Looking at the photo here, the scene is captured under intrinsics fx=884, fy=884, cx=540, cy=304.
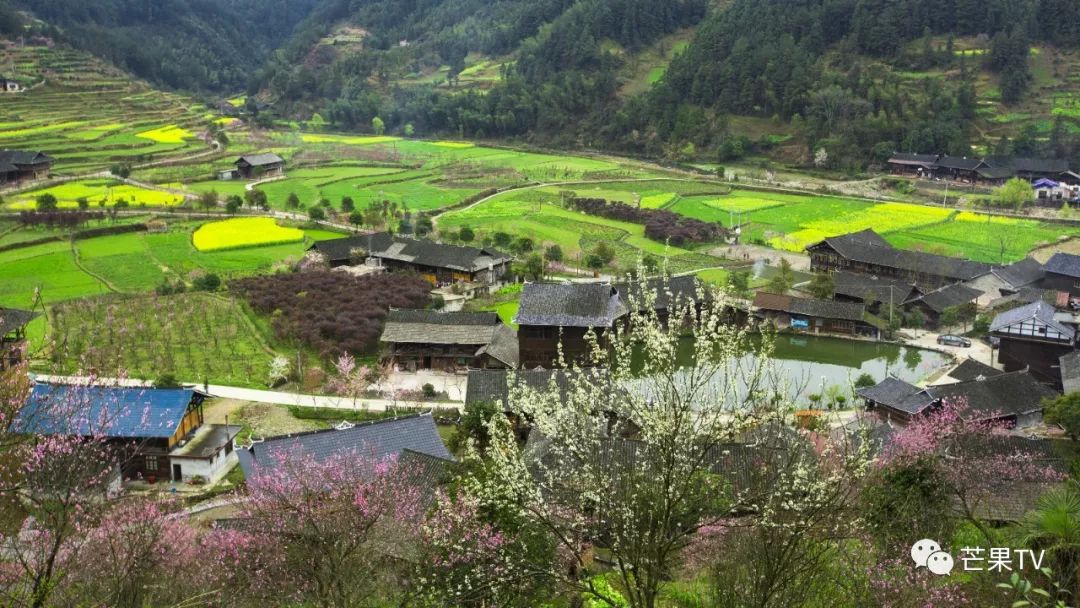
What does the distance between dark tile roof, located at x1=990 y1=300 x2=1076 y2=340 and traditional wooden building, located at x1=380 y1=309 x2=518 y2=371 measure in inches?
496

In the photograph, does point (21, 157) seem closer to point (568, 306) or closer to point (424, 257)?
point (424, 257)

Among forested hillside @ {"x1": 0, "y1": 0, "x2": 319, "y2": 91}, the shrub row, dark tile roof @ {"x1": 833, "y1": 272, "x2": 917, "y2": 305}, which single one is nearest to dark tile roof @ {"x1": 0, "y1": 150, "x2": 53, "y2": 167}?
the shrub row

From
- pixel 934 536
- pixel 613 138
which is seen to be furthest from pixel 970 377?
pixel 613 138

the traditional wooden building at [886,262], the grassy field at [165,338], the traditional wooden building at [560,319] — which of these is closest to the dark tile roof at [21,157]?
the grassy field at [165,338]

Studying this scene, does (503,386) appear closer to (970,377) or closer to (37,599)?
(970,377)

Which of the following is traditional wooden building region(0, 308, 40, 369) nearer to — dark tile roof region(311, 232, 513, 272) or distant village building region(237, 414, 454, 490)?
Result: distant village building region(237, 414, 454, 490)

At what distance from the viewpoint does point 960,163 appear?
50.5m

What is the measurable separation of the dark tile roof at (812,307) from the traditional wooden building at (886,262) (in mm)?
4203

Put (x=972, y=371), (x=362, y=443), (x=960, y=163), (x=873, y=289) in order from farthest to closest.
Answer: (x=960, y=163), (x=873, y=289), (x=972, y=371), (x=362, y=443)

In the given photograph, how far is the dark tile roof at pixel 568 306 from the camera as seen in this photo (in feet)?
73.4

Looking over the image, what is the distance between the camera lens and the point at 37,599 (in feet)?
20.3

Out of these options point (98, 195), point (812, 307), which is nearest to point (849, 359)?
point (812, 307)

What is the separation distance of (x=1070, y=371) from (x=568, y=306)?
11667 mm

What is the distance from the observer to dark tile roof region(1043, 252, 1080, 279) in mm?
28891
